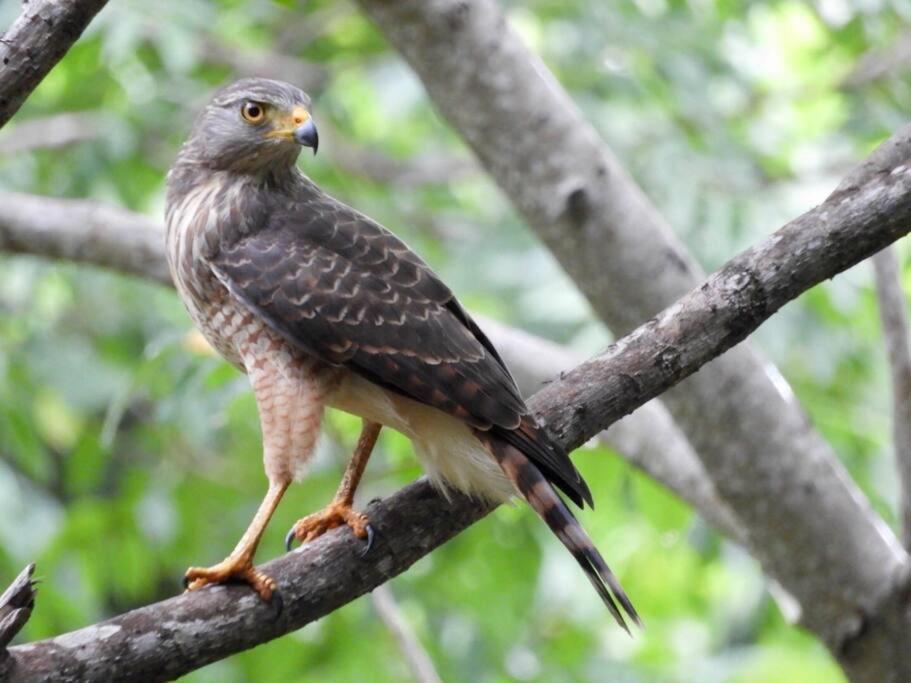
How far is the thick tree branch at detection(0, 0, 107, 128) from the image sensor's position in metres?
3.03

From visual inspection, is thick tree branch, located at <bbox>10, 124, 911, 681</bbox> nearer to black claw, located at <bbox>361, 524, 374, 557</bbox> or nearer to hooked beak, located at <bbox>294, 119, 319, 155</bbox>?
black claw, located at <bbox>361, 524, 374, 557</bbox>

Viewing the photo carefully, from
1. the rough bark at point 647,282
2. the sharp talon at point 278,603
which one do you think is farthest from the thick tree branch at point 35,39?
the rough bark at point 647,282

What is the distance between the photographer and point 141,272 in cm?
572

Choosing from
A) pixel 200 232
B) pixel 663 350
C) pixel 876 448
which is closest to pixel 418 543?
pixel 663 350

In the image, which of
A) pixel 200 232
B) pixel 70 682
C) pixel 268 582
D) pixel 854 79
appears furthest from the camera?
pixel 854 79

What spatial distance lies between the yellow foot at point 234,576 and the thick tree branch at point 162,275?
6.82 feet

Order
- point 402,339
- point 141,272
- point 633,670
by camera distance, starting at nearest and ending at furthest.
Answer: point 402,339, point 141,272, point 633,670

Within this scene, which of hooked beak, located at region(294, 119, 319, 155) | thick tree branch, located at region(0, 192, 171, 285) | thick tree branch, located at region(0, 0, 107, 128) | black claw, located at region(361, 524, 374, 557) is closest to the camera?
thick tree branch, located at region(0, 0, 107, 128)

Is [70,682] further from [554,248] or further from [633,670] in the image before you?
[633,670]

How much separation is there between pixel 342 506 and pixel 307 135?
3.57 ft

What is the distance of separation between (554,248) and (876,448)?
2005 millimetres

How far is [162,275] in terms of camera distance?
18.5 ft

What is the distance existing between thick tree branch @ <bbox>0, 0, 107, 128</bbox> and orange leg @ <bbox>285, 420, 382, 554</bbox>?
1.38m

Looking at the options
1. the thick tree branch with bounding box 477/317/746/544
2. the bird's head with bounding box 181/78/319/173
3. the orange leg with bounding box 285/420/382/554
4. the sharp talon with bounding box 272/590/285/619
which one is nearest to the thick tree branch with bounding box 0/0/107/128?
the bird's head with bounding box 181/78/319/173
